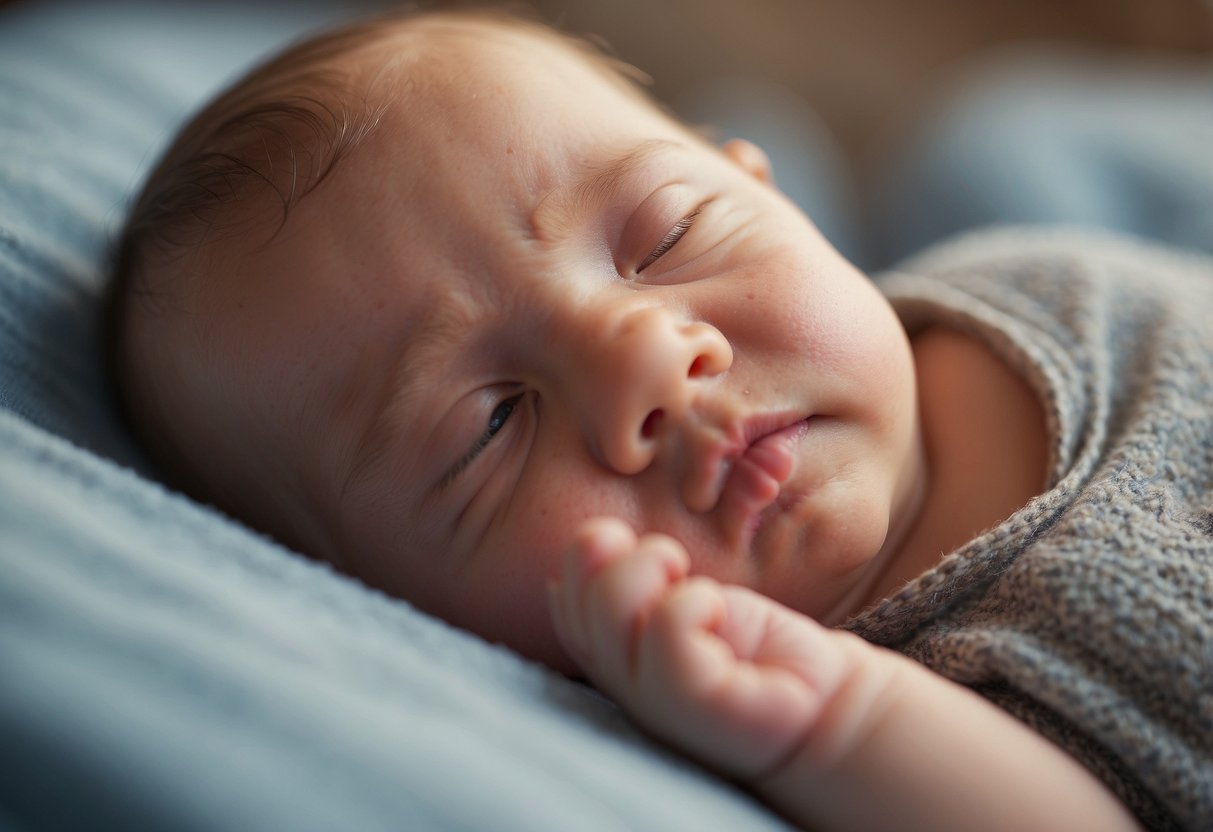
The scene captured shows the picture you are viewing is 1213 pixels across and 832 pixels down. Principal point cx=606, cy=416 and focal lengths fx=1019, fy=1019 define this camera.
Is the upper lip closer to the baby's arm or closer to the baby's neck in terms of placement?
the baby's arm

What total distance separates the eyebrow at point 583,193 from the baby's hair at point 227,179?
19 cm

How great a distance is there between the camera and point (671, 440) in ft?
2.72

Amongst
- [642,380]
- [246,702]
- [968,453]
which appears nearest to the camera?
[246,702]

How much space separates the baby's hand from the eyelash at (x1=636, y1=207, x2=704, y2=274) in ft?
0.99

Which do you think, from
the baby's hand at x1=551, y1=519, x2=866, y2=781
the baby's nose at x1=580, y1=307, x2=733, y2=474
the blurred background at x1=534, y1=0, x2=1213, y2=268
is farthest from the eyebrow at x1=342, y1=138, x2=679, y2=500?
the blurred background at x1=534, y1=0, x2=1213, y2=268

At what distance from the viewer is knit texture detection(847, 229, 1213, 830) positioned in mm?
732

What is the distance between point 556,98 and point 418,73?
14 centimetres

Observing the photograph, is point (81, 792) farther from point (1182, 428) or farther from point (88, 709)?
point (1182, 428)

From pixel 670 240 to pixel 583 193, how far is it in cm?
9

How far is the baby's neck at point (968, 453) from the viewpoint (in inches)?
38.8

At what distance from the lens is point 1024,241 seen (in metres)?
1.43

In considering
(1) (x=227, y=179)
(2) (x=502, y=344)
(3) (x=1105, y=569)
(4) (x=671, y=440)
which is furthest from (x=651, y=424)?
(1) (x=227, y=179)

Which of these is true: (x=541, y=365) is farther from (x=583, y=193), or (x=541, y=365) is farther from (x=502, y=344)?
(x=583, y=193)

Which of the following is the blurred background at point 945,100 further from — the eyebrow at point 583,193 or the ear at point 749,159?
the eyebrow at point 583,193
